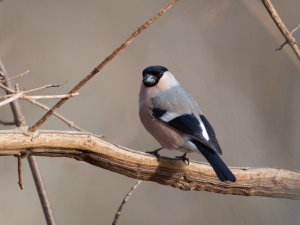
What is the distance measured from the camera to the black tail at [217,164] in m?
2.16

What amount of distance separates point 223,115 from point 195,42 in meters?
0.98

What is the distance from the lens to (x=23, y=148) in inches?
76.2

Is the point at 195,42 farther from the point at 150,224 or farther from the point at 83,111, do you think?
the point at 150,224

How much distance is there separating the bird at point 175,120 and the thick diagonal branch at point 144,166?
0.50 feet

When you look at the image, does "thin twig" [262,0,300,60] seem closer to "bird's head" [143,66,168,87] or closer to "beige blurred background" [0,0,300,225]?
"bird's head" [143,66,168,87]

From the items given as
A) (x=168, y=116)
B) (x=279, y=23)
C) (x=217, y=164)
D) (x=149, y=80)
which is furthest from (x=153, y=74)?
(x=279, y=23)

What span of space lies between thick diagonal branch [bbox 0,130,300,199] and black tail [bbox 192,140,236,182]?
0.13ft

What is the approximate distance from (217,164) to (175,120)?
0.41m

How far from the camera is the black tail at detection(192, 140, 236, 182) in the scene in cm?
216

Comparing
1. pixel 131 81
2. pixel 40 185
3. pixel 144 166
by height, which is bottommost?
pixel 144 166

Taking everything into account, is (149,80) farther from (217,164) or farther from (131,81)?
(131,81)

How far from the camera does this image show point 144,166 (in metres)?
2.18

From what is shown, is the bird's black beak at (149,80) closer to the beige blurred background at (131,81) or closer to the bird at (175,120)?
the bird at (175,120)

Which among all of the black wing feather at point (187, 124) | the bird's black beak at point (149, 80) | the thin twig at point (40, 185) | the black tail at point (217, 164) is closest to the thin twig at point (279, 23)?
the black tail at point (217, 164)
